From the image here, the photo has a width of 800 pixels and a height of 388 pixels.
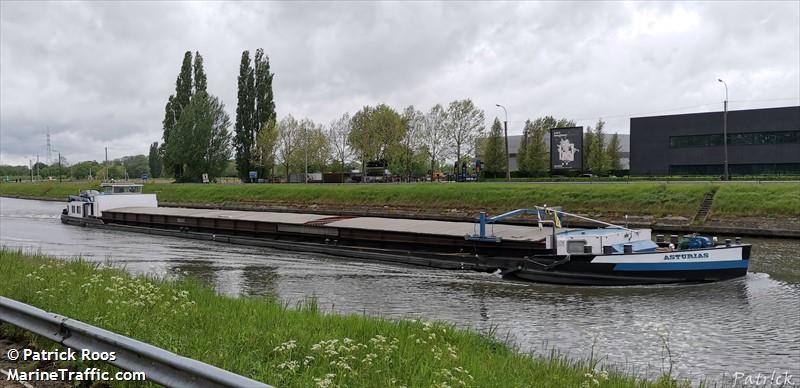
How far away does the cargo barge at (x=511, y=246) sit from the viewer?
20.1 metres

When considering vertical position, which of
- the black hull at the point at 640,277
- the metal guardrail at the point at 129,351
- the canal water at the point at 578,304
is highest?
the metal guardrail at the point at 129,351

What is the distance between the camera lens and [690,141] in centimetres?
6700

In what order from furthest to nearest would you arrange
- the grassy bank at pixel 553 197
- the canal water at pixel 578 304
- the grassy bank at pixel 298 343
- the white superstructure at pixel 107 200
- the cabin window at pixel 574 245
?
1. the white superstructure at pixel 107 200
2. the grassy bank at pixel 553 197
3. the cabin window at pixel 574 245
4. the canal water at pixel 578 304
5. the grassy bank at pixel 298 343

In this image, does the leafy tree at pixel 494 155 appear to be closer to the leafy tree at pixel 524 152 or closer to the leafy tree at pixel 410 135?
the leafy tree at pixel 524 152

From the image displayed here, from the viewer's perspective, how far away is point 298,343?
7562 mm

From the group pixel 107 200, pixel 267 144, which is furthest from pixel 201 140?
pixel 107 200

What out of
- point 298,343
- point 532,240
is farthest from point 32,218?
point 298,343

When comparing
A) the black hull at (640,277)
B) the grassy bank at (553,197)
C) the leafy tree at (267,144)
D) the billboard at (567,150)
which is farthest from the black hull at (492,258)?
the leafy tree at (267,144)

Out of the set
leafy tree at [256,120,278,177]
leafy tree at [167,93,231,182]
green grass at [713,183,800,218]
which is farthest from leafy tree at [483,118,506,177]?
green grass at [713,183,800,218]

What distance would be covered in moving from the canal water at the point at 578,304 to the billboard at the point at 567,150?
98.0 ft

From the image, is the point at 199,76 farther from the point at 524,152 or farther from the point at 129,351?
the point at 129,351

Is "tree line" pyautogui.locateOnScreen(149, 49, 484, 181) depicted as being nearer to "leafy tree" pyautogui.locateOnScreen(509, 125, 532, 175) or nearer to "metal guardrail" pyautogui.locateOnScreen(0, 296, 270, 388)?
"leafy tree" pyautogui.locateOnScreen(509, 125, 532, 175)

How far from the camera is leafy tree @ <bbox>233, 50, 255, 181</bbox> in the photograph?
82.3m

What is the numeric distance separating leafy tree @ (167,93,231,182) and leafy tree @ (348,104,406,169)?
20716 mm
